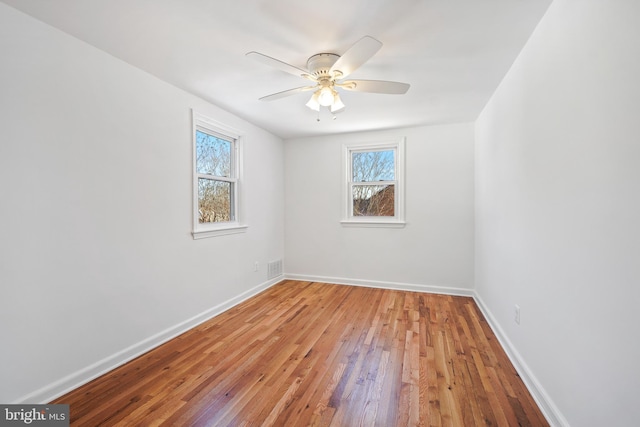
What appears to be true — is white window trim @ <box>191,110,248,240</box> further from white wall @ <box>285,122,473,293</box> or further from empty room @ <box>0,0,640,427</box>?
white wall @ <box>285,122,473,293</box>

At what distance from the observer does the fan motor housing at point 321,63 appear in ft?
6.49

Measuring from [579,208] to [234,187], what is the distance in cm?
329

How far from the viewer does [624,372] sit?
1.02 meters

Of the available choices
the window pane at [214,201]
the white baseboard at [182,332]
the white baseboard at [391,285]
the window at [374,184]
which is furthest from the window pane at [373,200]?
the window pane at [214,201]

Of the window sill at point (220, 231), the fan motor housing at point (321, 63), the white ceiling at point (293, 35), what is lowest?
the window sill at point (220, 231)

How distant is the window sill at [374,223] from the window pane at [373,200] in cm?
14

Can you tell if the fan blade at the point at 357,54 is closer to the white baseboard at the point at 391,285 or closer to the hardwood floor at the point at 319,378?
the hardwood floor at the point at 319,378

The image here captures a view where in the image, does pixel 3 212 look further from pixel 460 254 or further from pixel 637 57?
pixel 460 254

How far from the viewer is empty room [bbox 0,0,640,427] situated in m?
1.24

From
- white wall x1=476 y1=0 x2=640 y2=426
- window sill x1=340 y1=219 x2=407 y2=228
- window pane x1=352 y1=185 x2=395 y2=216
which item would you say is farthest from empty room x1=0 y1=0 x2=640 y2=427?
window pane x1=352 y1=185 x2=395 y2=216

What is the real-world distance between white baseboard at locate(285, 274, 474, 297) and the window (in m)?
0.88

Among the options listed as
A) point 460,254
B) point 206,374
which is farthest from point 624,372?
point 460,254

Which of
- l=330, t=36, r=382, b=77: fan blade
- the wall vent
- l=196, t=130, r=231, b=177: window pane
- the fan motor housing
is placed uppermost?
the fan motor housing

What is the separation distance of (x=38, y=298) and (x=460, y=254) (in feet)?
13.8
